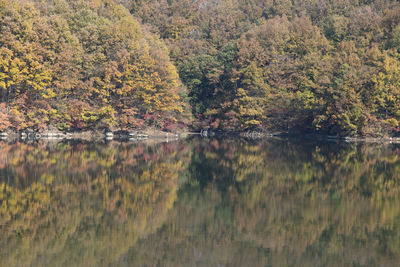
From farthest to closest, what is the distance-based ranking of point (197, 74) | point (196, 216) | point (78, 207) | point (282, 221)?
point (197, 74) < point (78, 207) < point (196, 216) < point (282, 221)

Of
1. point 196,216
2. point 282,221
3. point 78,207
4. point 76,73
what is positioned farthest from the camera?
point 76,73

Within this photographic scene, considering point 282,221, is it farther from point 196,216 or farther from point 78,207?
point 78,207

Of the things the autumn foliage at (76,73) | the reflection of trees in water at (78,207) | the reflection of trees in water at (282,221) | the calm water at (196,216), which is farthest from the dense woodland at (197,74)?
the reflection of trees in water at (282,221)

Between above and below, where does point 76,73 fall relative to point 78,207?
above

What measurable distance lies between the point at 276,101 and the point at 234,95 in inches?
245

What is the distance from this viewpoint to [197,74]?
65.8 meters

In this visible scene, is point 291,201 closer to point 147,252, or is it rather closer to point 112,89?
point 147,252

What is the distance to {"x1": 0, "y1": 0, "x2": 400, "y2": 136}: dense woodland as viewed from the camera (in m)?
44.8

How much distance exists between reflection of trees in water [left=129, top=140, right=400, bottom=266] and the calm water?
0.09 feet

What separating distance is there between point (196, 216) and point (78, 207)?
351 centimetres

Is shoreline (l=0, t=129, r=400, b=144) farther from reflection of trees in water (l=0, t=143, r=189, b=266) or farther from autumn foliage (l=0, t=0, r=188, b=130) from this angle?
reflection of trees in water (l=0, t=143, r=189, b=266)

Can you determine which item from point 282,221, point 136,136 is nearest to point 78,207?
point 282,221

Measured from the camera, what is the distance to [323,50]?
2426 inches

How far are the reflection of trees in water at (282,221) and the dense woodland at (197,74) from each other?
91.6ft
